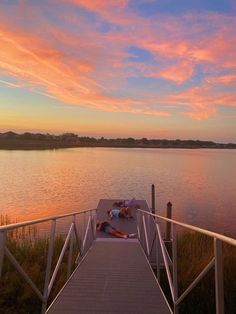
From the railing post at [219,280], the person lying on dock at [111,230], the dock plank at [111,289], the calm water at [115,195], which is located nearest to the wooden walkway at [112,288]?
the dock plank at [111,289]

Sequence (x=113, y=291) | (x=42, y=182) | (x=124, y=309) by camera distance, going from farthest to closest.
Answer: (x=42, y=182) → (x=113, y=291) → (x=124, y=309)

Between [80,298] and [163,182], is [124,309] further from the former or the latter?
[163,182]

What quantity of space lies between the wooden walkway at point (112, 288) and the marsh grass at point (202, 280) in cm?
120

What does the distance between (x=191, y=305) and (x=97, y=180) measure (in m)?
29.2

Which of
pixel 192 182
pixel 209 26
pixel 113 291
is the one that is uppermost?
pixel 209 26

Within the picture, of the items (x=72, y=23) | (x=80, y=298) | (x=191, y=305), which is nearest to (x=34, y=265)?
(x=191, y=305)

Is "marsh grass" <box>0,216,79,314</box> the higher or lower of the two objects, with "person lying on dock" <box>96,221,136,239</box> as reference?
lower

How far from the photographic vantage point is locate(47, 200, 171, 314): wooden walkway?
423cm

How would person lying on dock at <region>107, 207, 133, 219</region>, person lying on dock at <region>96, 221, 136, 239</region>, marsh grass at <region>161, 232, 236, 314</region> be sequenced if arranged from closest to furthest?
marsh grass at <region>161, 232, 236, 314</region>, person lying on dock at <region>96, 221, 136, 239</region>, person lying on dock at <region>107, 207, 133, 219</region>

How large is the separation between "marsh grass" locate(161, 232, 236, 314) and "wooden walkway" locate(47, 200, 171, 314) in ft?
3.93

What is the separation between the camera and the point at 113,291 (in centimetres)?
488

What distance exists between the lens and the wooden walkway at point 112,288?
423 cm

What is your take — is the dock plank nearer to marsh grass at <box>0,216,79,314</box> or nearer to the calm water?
marsh grass at <box>0,216,79,314</box>

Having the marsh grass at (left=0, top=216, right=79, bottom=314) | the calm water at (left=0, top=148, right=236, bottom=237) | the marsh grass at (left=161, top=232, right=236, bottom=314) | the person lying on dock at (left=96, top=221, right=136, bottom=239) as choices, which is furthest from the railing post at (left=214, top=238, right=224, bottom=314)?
the calm water at (left=0, top=148, right=236, bottom=237)
